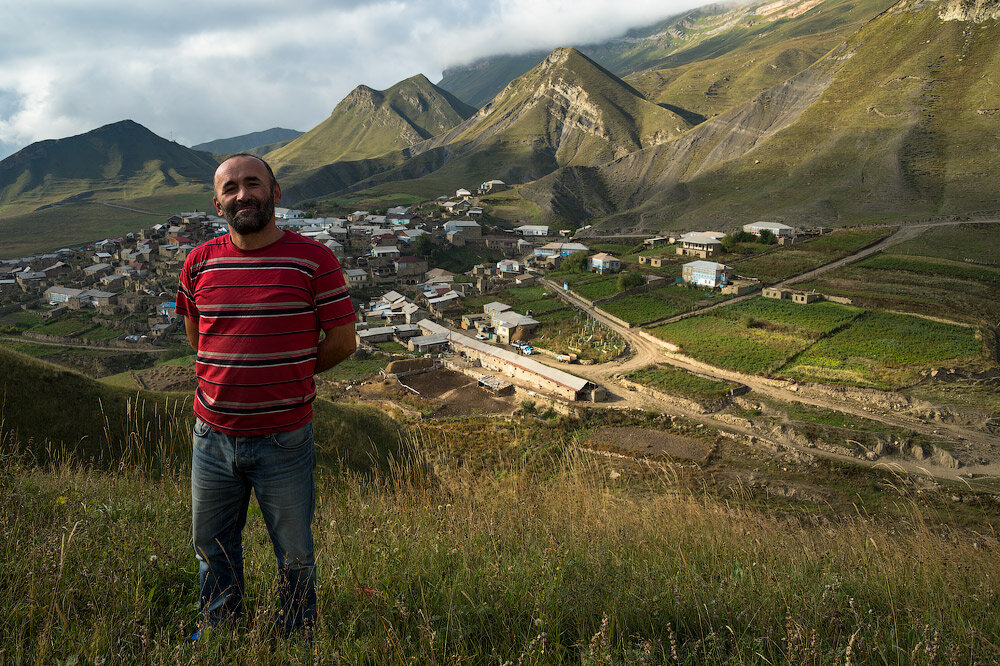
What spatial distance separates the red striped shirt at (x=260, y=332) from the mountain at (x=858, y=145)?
2513 inches

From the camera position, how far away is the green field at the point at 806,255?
40.6 meters

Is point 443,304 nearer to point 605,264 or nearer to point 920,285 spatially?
point 605,264

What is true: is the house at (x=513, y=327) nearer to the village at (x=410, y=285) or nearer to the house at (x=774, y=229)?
the village at (x=410, y=285)

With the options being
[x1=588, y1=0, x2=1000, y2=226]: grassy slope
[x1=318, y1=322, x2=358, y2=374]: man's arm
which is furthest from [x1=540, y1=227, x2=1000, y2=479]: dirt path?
[x1=588, y1=0, x2=1000, y2=226]: grassy slope

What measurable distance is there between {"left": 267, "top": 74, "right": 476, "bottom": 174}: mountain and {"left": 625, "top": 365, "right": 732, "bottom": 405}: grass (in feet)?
462

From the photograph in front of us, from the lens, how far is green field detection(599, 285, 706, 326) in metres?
35.2

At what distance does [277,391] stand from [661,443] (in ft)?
63.7

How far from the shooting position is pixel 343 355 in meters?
2.64

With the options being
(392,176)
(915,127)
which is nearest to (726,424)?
(915,127)

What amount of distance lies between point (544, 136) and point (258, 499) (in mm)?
126857

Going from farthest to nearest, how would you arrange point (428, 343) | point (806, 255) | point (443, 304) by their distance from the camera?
point (806, 255), point (443, 304), point (428, 343)

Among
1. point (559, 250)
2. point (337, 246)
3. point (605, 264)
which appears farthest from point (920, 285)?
point (337, 246)

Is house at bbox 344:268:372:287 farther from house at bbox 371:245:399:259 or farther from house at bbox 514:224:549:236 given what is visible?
house at bbox 514:224:549:236

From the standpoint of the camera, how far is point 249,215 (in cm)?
237
